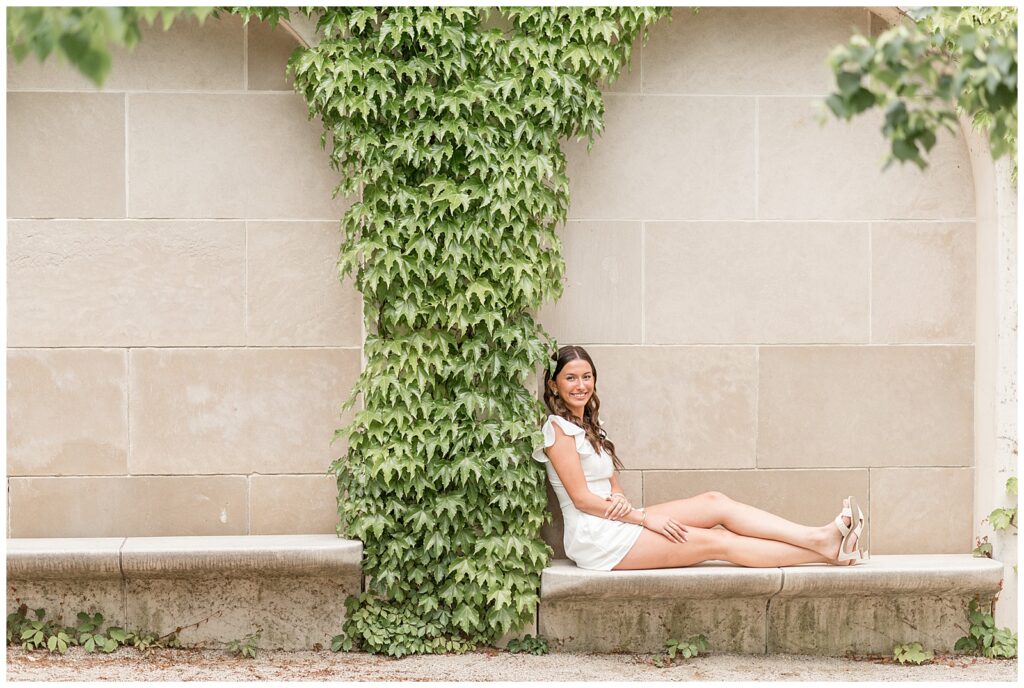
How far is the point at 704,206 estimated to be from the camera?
210 inches

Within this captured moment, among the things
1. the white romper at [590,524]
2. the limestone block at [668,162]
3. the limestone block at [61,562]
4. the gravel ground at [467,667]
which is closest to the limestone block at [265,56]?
the limestone block at [668,162]

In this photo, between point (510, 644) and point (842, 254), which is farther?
point (842, 254)

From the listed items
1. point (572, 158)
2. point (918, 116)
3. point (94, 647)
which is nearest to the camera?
point (918, 116)

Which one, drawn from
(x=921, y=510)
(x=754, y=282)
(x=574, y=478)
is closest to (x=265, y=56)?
(x=574, y=478)

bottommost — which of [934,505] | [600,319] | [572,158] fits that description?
[934,505]

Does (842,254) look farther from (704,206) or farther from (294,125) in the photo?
(294,125)

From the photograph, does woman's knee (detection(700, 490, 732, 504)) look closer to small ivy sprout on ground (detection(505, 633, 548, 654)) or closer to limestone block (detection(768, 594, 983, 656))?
limestone block (detection(768, 594, 983, 656))

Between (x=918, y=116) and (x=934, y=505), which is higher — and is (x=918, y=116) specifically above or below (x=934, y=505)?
above

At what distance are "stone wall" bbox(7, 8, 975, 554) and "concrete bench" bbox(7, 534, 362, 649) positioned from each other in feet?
1.04

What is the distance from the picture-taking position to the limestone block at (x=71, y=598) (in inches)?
196

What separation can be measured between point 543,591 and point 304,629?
4.10ft

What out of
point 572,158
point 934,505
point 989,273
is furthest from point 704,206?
point 934,505

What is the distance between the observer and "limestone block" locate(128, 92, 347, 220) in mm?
5164

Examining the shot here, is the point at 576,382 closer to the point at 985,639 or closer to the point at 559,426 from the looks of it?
the point at 559,426
